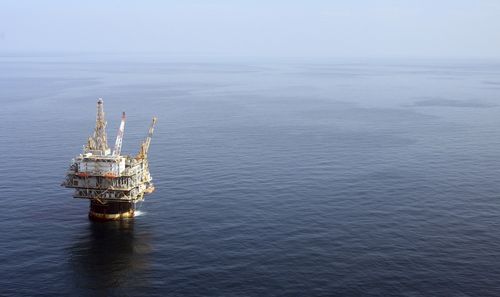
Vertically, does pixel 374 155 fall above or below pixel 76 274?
above

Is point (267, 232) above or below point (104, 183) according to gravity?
below

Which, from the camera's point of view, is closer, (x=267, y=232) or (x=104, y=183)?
(x=267, y=232)


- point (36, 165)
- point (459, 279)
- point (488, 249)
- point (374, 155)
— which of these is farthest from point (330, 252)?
point (36, 165)

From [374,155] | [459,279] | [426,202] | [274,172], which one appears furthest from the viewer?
[374,155]

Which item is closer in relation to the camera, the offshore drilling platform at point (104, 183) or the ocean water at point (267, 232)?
the ocean water at point (267, 232)

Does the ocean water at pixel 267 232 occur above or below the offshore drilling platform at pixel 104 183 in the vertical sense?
below

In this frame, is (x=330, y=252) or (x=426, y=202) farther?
(x=426, y=202)

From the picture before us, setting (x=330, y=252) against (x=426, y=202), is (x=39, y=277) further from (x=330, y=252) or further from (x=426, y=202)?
(x=426, y=202)

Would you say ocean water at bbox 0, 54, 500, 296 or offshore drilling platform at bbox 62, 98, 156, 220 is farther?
offshore drilling platform at bbox 62, 98, 156, 220

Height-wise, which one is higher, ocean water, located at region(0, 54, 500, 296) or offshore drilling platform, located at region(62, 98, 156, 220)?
offshore drilling platform, located at region(62, 98, 156, 220)

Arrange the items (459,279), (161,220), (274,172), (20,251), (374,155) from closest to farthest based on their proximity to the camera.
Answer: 1. (459,279)
2. (20,251)
3. (161,220)
4. (274,172)
5. (374,155)
